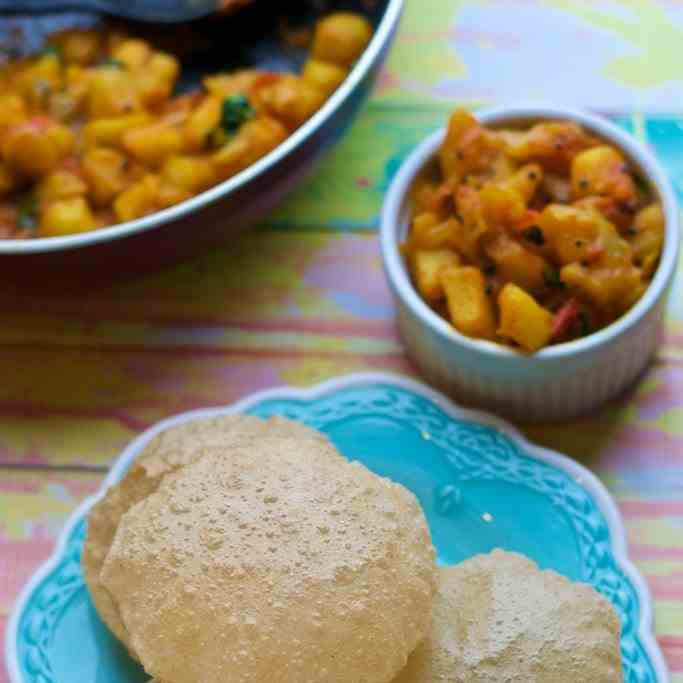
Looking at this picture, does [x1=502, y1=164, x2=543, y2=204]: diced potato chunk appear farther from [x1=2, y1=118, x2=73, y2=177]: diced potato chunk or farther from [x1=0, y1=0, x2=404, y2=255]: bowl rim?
[x1=2, y1=118, x2=73, y2=177]: diced potato chunk

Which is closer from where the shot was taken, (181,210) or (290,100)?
(181,210)

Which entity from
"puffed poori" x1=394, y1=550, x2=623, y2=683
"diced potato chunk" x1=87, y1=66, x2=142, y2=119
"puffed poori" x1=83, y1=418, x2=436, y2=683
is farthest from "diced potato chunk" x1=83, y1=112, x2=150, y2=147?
"puffed poori" x1=394, y1=550, x2=623, y2=683

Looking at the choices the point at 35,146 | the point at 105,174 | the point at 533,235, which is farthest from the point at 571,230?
the point at 35,146

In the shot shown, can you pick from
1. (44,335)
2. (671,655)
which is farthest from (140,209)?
(671,655)

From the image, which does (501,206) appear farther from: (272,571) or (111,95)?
(111,95)

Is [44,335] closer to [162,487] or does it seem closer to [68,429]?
[68,429]
